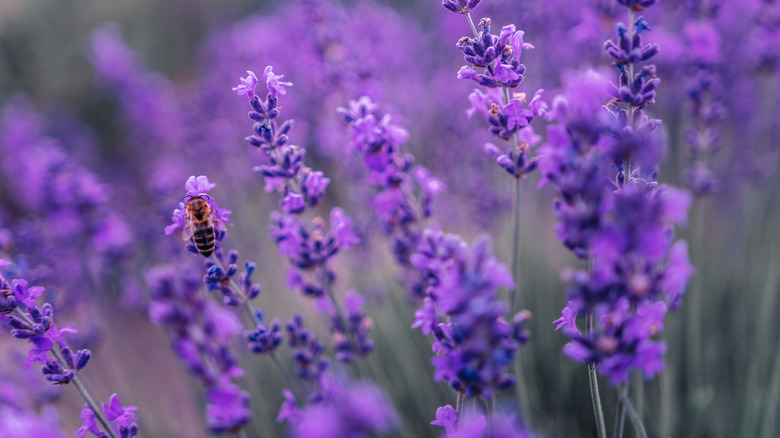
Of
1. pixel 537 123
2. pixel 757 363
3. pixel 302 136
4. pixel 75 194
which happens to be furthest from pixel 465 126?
pixel 75 194

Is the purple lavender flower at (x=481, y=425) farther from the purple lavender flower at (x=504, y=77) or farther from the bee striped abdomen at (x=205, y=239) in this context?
the bee striped abdomen at (x=205, y=239)

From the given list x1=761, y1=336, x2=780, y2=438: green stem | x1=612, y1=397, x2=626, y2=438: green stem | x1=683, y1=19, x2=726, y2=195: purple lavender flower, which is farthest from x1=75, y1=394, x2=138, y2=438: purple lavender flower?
x1=683, y1=19, x2=726, y2=195: purple lavender flower

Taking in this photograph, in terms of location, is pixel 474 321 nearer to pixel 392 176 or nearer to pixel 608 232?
pixel 608 232

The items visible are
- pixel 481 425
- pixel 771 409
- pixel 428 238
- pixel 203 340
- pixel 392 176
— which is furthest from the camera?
pixel 771 409

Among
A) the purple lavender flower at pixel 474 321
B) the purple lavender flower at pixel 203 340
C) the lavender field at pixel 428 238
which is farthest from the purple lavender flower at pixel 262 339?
the purple lavender flower at pixel 474 321

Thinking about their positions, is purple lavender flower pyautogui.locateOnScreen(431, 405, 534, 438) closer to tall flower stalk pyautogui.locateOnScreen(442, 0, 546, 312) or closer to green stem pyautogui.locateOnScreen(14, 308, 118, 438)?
tall flower stalk pyautogui.locateOnScreen(442, 0, 546, 312)

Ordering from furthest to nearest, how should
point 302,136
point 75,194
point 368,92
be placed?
point 302,136, point 75,194, point 368,92

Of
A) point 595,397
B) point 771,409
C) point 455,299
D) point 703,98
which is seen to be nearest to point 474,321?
point 455,299

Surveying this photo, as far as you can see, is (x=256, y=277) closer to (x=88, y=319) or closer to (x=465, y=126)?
(x=88, y=319)
